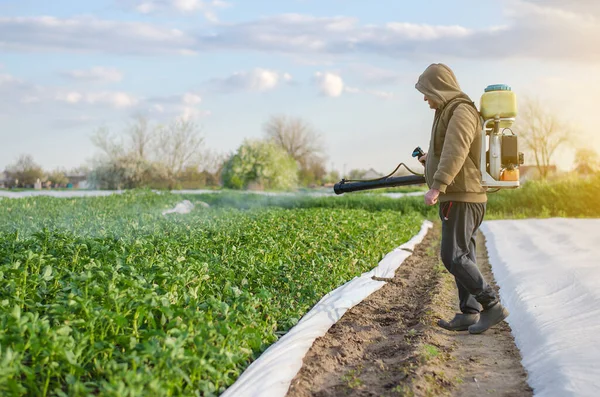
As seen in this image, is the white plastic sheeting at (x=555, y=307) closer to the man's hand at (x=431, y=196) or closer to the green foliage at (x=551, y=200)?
the man's hand at (x=431, y=196)

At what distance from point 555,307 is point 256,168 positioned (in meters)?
32.2

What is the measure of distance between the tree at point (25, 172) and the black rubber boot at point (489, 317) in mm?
39814

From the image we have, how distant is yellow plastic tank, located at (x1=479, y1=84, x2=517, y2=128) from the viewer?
466 centimetres

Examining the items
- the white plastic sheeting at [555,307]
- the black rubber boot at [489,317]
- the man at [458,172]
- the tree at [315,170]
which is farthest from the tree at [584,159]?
the man at [458,172]

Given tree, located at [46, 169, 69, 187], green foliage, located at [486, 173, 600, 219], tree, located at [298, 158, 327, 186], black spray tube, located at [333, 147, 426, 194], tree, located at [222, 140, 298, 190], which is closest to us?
black spray tube, located at [333, 147, 426, 194]

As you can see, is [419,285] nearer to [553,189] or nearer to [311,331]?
[311,331]

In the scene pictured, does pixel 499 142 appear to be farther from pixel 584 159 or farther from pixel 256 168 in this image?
pixel 584 159

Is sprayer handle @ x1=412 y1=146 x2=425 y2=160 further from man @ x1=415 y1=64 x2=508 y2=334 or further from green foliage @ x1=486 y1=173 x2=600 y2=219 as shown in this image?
green foliage @ x1=486 y1=173 x2=600 y2=219

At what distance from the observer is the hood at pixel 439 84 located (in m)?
4.70

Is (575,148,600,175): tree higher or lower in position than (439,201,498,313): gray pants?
higher

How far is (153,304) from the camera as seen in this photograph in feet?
11.2

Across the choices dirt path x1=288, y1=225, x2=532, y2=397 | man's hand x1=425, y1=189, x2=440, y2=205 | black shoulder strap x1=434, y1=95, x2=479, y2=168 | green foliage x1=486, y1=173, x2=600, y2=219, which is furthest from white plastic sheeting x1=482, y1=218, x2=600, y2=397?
green foliage x1=486, y1=173, x2=600, y2=219

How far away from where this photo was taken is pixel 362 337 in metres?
4.92

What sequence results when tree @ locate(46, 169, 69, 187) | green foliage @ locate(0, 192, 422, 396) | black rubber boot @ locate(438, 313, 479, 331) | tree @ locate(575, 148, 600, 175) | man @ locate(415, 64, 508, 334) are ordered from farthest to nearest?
1. tree @ locate(46, 169, 69, 187)
2. tree @ locate(575, 148, 600, 175)
3. black rubber boot @ locate(438, 313, 479, 331)
4. man @ locate(415, 64, 508, 334)
5. green foliage @ locate(0, 192, 422, 396)
